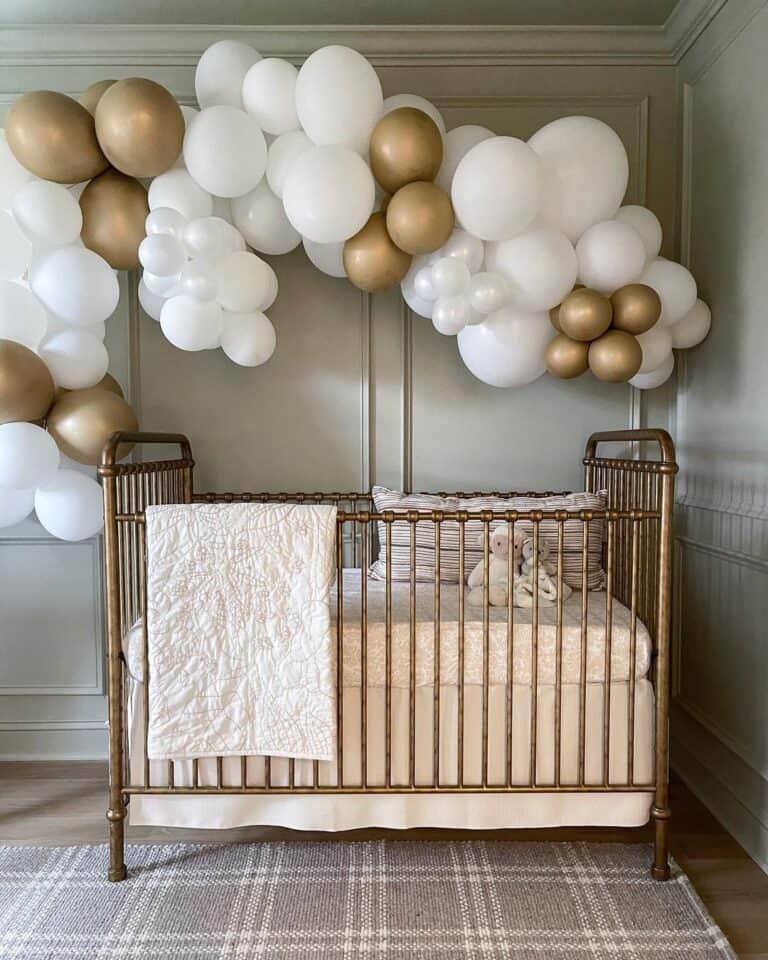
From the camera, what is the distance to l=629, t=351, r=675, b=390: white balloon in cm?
230

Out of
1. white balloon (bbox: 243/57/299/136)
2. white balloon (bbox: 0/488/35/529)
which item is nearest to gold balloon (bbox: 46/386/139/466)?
white balloon (bbox: 0/488/35/529)

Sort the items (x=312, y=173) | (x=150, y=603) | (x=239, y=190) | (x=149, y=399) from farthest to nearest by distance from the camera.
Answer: (x=149, y=399)
(x=239, y=190)
(x=312, y=173)
(x=150, y=603)

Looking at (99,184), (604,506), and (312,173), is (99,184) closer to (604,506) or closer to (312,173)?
(312,173)

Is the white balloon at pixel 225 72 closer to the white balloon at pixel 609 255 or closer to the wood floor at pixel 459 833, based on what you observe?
the white balloon at pixel 609 255

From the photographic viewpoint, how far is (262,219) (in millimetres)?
2131

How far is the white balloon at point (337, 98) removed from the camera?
1895 mm

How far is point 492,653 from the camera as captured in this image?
1.85m

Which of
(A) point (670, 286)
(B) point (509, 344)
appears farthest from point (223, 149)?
(A) point (670, 286)

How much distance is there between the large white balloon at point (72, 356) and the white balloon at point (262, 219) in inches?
20.4

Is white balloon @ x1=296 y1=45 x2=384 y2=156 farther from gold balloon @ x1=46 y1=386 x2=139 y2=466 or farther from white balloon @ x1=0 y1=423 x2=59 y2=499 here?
white balloon @ x1=0 y1=423 x2=59 y2=499

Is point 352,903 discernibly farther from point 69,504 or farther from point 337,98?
point 337,98

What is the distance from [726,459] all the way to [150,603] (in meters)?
1.61

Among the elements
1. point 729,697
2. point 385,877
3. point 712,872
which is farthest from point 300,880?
point 729,697

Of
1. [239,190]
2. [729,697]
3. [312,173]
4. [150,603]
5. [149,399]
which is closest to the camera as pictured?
[150,603]
